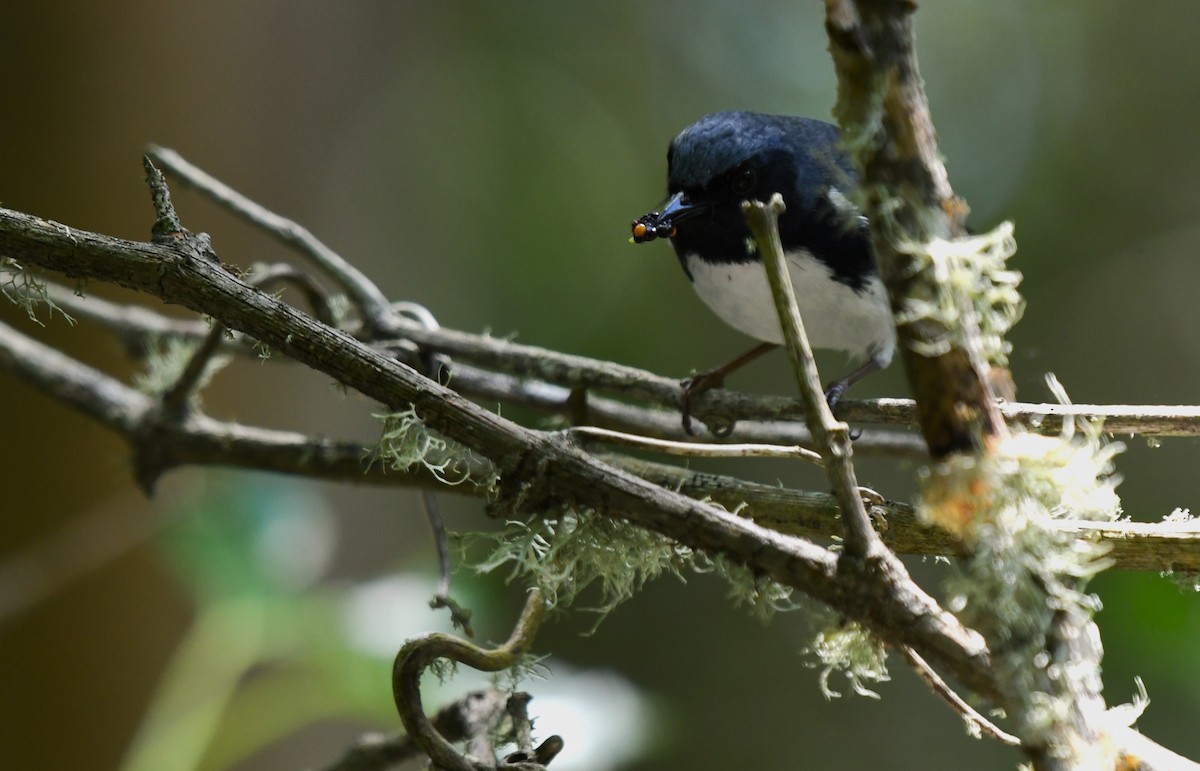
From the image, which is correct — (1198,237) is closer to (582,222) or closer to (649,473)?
(582,222)

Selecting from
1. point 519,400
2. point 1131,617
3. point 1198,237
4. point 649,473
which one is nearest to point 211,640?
point 519,400

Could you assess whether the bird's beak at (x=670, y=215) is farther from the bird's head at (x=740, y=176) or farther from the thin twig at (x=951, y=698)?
the thin twig at (x=951, y=698)

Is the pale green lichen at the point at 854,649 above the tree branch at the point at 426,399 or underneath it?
underneath

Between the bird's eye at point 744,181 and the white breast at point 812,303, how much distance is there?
109 millimetres

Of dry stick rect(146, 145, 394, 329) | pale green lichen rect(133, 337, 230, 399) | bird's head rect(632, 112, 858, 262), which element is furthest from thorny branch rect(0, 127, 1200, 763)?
pale green lichen rect(133, 337, 230, 399)

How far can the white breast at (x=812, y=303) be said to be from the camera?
4.69ft

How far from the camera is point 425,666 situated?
70 cm

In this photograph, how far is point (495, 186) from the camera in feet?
12.0

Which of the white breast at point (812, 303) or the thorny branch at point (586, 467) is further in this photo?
the white breast at point (812, 303)

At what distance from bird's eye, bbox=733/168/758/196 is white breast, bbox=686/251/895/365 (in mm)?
109

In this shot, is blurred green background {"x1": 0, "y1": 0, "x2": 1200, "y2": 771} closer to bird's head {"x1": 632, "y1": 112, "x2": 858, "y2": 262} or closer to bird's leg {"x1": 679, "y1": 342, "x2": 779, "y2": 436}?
bird's leg {"x1": 679, "y1": 342, "x2": 779, "y2": 436}

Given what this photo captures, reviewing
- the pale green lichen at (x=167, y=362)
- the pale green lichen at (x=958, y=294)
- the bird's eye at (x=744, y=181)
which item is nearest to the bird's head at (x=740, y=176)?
the bird's eye at (x=744, y=181)

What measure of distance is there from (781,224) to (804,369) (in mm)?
965

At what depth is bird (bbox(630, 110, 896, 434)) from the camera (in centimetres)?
142
